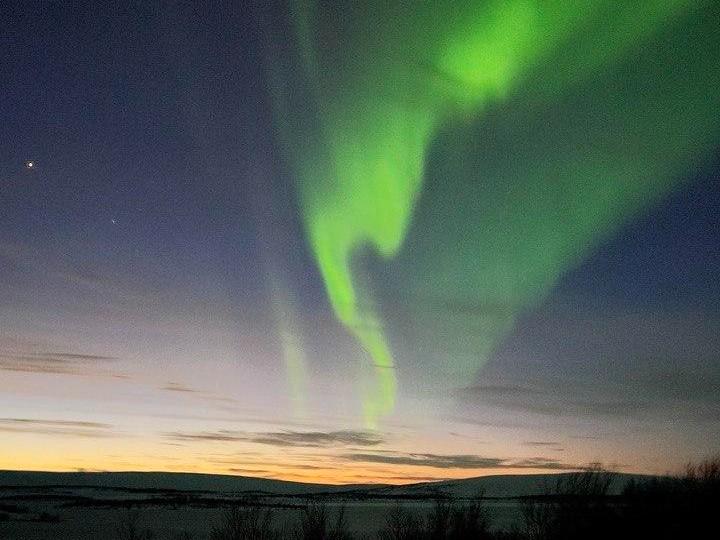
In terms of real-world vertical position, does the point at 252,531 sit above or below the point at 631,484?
below

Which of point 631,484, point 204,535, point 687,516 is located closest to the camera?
point 687,516

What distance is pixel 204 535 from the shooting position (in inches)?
2330

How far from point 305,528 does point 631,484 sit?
1581cm

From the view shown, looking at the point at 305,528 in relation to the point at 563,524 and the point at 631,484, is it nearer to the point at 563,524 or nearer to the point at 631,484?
the point at 563,524

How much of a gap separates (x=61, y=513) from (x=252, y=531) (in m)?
59.7

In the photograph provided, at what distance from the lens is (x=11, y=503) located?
96.2 metres

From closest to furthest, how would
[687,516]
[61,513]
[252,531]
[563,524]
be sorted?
[687,516]
[563,524]
[252,531]
[61,513]

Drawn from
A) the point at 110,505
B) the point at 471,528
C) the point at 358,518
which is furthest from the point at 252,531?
the point at 110,505

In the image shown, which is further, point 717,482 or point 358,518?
point 358,518

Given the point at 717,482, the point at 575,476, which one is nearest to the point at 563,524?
the point at 575,476

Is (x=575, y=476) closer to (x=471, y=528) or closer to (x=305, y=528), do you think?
(x=471, y=528)

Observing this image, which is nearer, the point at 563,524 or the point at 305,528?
the point at 563,524

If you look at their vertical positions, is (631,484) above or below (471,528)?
above

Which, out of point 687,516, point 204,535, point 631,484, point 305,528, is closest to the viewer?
point 687,516
